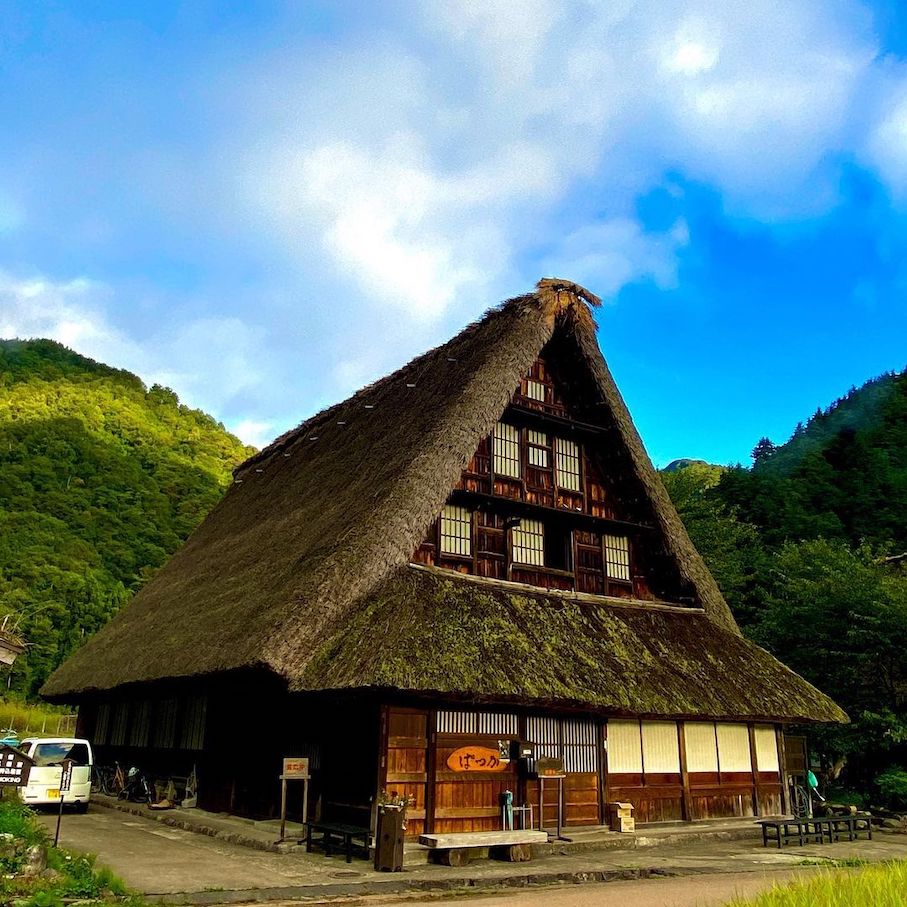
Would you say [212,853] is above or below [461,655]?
below

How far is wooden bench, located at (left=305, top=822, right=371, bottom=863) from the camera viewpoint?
11.7m

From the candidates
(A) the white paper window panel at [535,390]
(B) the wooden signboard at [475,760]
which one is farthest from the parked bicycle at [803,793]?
(A) the white paper window panel at [535,390]

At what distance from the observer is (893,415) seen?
4853cm

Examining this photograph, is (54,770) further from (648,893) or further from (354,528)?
(648,893)

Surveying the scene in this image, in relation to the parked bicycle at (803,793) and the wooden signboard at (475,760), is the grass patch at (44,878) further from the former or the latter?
the parked bicycle at (803,793)

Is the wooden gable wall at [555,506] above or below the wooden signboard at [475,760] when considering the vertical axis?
above

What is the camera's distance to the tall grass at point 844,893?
21.4ft

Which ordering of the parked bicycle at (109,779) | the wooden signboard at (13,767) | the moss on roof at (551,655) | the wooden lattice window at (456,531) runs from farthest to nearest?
the parked bicycle at (109,779) < the wooden lattice window at (456,531) < the moss on roof at (551,655) < the wooden signboard at (13,767)

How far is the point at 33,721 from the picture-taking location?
1563 inches

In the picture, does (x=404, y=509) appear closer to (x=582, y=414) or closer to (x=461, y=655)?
(x=461, y=655)

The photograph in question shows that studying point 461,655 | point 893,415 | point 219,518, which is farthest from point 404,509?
point 893,415

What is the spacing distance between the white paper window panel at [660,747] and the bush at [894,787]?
26.8 feet

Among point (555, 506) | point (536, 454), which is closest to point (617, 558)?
point (555, 506)

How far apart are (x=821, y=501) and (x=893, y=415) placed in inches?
394
